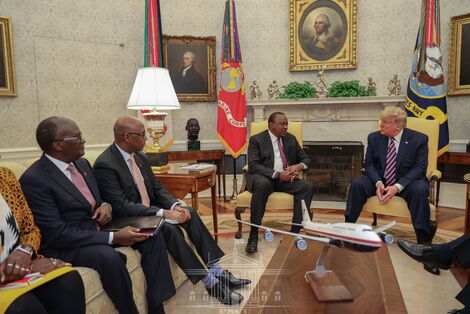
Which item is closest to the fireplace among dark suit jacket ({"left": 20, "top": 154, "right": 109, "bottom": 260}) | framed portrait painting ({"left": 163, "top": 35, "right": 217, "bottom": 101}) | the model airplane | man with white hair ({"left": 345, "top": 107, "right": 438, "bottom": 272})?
man with white hair ({"left": 345, "top": 107, "right": 438, "bottom": 272})

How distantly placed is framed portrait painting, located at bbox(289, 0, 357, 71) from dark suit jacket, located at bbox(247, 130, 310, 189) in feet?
7.45

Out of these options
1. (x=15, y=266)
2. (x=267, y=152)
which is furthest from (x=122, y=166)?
(x=267, y=152)

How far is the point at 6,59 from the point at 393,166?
4.91 meters

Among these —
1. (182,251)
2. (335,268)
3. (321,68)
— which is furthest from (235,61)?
(335,268)

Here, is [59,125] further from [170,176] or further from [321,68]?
[321,68]

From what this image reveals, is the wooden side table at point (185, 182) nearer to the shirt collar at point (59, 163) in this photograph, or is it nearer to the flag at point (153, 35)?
the shirt collar at point (59, 163)

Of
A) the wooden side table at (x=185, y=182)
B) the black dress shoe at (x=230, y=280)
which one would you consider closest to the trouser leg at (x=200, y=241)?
the black dress shoe at (x=230, y=280)

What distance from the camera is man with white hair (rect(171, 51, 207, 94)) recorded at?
5.99 m

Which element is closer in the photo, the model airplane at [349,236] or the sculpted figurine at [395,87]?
the model airplane at [349,236]

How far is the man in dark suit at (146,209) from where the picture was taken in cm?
246

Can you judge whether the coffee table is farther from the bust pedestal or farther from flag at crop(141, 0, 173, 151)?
flag at crop(141, 0, 173, 151)

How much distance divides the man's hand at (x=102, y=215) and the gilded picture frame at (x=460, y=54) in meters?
5.09

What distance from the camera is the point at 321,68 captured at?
5.84m

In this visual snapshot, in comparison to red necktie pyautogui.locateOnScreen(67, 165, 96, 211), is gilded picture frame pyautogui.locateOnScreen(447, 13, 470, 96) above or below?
above
